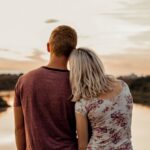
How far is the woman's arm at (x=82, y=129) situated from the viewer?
11.4 feet

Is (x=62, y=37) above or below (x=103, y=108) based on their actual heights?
above

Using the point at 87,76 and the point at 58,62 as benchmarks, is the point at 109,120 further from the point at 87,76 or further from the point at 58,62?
the point at 58,62

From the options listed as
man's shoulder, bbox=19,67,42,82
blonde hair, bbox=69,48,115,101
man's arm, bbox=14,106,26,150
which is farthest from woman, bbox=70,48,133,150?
man's arm, bbox=14,106,26,150

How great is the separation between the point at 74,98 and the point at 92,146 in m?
0.28

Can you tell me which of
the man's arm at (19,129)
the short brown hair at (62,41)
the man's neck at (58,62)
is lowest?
the man's arm at (19,129)

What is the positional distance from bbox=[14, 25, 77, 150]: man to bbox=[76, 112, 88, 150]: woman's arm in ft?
0.26

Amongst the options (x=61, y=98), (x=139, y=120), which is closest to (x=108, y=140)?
(x=61, y=98)

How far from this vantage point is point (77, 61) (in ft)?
11.2

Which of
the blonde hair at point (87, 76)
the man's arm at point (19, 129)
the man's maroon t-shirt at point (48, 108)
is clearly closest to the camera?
the blonde hair at point (87, 76)

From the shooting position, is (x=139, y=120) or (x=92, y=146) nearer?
(x=92, y=146)

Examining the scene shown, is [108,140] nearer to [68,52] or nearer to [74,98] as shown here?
[74,98]

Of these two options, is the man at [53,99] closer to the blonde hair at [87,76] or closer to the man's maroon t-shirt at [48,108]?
the man's maroon t-shirt at [48,108]

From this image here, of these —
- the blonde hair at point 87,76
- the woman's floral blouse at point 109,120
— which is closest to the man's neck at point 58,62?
the blonde hair at point 87,76

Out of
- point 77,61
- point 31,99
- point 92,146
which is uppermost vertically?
point 77,61
